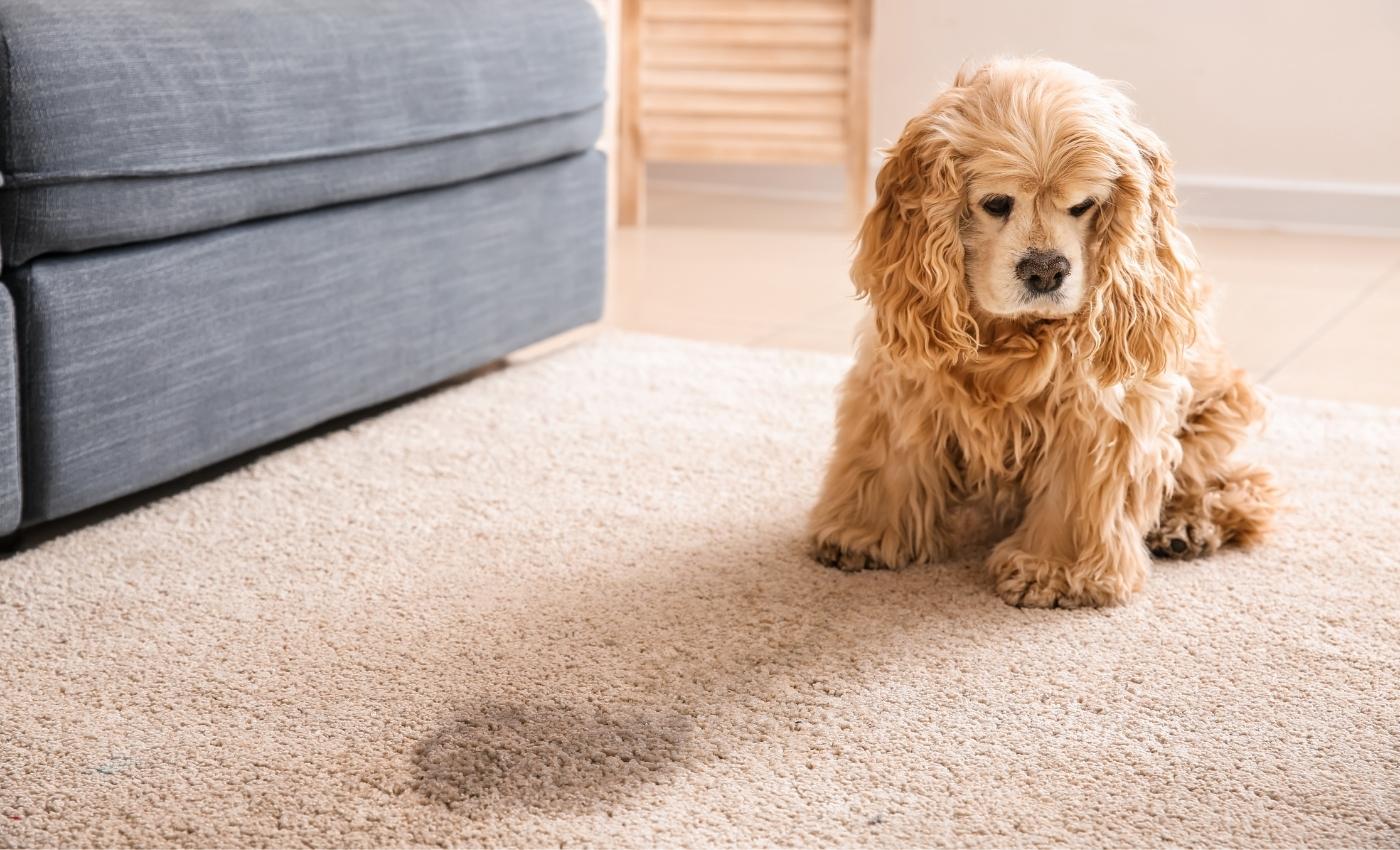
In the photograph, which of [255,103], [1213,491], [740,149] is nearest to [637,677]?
[1213,491]

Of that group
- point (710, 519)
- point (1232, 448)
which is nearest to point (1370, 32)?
point (1232, 448)

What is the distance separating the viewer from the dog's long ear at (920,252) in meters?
1.58

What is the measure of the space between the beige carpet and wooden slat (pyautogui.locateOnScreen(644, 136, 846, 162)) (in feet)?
8.13

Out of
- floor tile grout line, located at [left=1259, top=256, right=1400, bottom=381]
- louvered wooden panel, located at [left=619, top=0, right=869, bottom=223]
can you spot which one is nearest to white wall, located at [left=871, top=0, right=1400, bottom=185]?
louvered wooden panel, located at [left=619, top=0, right=869, bottom=223]

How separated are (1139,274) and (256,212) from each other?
118 cm

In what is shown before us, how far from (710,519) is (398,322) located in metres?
0.66

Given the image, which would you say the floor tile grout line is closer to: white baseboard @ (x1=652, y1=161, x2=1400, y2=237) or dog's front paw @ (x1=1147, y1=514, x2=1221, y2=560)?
white baseboard @ (x1=652, y1=161, x2=1400, y2=237)

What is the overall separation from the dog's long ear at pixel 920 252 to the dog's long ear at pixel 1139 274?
0.15 metres

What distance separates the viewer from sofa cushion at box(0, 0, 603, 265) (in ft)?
5.50

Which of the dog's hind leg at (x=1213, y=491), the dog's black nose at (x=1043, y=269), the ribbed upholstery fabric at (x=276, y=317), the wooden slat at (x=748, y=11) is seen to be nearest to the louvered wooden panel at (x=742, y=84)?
the wooden slat at (x=748, y=11)

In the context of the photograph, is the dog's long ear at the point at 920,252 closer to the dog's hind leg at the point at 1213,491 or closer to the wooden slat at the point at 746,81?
the dog's hind leg at the point at 1213,491

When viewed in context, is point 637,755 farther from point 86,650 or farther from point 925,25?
point 925,25

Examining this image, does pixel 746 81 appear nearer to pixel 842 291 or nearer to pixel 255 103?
pixel 842 291

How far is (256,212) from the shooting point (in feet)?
6.54
